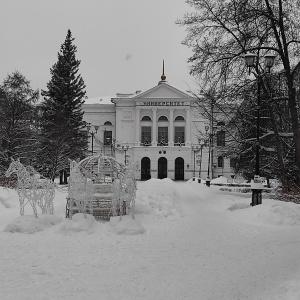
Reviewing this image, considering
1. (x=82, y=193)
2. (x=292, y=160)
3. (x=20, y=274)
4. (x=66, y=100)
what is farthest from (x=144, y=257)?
(x=66, y=100)

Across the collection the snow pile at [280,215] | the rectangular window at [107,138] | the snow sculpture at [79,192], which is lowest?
the snow pile at [280,215]

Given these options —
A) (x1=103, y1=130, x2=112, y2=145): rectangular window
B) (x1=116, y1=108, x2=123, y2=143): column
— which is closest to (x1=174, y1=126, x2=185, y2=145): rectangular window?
(x1=116, y1=108, x2=123, y2=143): column

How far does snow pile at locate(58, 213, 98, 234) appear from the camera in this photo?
9555 millimetres

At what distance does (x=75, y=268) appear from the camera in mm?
6184

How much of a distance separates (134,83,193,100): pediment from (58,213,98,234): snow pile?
53.4 m

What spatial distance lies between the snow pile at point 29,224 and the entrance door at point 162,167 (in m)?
52.4

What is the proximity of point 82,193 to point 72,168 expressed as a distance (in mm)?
904

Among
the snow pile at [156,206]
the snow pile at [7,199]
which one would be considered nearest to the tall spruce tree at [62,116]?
the snow pile at [7,199]

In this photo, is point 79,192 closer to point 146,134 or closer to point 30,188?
point 30,188

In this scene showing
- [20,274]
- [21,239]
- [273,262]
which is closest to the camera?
[20,274]

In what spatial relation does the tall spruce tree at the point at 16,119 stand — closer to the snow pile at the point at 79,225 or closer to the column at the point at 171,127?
the snow pile at the point at 79,225

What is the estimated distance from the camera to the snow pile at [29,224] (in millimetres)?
9523

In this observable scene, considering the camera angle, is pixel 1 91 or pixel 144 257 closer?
pixel 144 257

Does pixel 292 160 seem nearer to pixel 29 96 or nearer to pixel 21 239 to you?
pixel 21 239
